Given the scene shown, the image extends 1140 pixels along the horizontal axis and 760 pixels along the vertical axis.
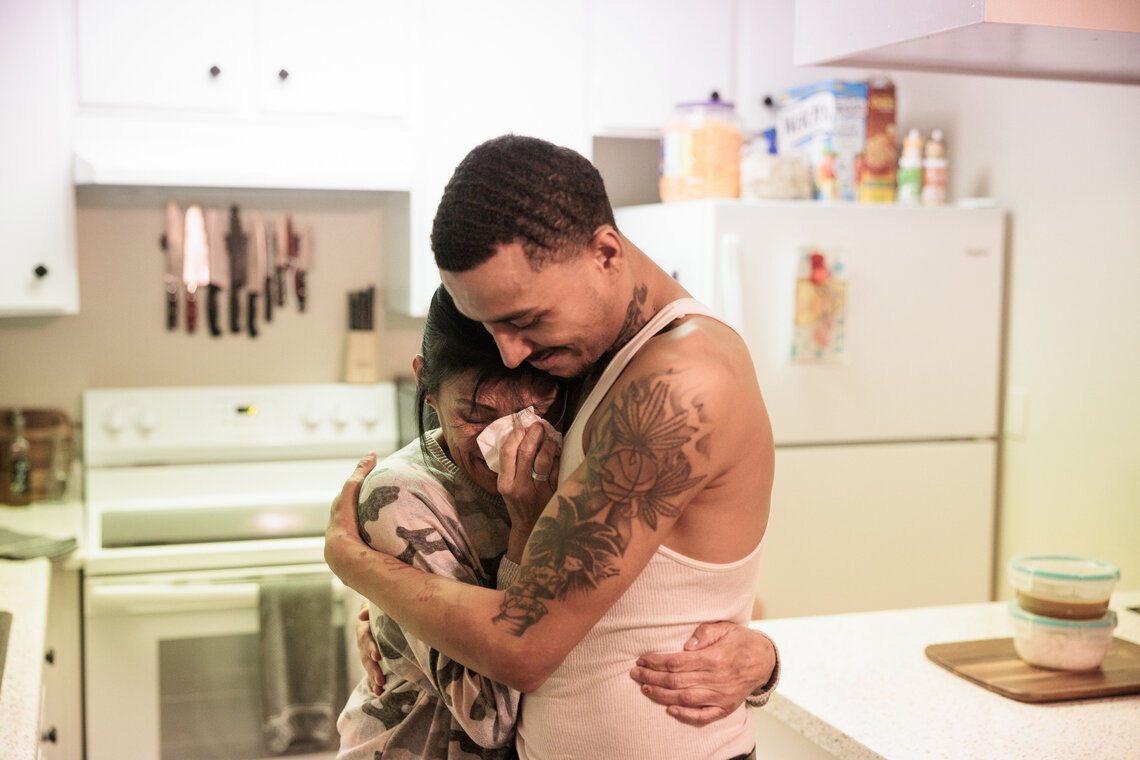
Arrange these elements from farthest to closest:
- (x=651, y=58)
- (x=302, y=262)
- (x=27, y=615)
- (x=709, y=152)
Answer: (x=302, y=262) < (x=651, y=58) < (x=709, y=152) < (x=27, y=615)

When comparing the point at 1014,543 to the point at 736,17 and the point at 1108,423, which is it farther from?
the point at 736,17

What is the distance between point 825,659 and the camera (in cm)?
164

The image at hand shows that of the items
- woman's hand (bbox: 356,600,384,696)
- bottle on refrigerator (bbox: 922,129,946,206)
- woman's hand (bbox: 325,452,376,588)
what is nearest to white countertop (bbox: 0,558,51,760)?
woman's hand (bbox: 356,600,384,696)

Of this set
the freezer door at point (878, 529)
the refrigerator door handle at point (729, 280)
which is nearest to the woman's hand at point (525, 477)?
the refrigerator door handle at point (729, 280)

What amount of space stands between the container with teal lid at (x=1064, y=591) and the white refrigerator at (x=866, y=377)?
1.07m

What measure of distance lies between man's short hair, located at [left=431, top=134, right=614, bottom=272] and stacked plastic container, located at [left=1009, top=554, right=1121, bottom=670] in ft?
3.01

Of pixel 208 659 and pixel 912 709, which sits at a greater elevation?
pixel 912 709

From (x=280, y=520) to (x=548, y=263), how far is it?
6.61 ft

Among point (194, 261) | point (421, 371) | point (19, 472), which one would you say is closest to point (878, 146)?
point (194, 261)

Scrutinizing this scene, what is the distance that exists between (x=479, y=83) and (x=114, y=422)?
4.31ft

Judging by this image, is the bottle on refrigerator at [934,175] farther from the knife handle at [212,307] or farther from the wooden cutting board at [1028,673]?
the knife handle at [212,307]

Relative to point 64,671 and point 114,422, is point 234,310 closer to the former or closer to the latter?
point 114,422

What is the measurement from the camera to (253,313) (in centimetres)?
318

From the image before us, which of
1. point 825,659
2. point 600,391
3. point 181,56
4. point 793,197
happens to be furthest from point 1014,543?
point 181,56
